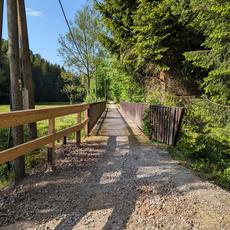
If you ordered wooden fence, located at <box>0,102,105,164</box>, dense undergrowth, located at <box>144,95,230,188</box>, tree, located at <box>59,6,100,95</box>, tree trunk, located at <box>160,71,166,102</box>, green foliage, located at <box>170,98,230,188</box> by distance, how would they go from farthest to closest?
tree, located at <box>59,6,100,95</box> < tree trunk, located at <box>160,71,166,102</box> < green foliage, located at <box>170,98,230,188</box> < dense undergrowth, located at <box>144,95,230,188</box> < wooden fence, located at <box>0,102,105,164</box>

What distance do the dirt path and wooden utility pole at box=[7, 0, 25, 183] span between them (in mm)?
325

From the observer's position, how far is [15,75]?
5.50 meters

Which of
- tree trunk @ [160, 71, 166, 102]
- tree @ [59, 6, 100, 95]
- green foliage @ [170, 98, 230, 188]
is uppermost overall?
tree @ [59, 6, 100, 95]

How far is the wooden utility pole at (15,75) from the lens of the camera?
5230mm

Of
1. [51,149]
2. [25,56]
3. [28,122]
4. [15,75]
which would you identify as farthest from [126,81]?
[28,122]

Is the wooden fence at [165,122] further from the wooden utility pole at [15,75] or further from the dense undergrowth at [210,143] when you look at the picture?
the wooden utility pole at [15,75]

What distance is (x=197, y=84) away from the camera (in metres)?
12.9

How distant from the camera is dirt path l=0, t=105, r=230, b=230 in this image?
3.24m

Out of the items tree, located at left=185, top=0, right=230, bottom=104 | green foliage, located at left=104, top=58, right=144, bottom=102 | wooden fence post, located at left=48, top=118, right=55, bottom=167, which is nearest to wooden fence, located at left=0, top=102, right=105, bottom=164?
wooden fence post, located at left=48, top=118, right=55, bottom=167

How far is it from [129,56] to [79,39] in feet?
55.3

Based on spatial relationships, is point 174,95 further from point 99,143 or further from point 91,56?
point 91,56

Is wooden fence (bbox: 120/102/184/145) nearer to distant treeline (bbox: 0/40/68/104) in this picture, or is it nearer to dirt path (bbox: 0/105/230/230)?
dirt path (bbox: 0/105/230/230)

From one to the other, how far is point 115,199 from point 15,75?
Result: 3259mm

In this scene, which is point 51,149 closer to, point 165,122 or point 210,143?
point 165,122
